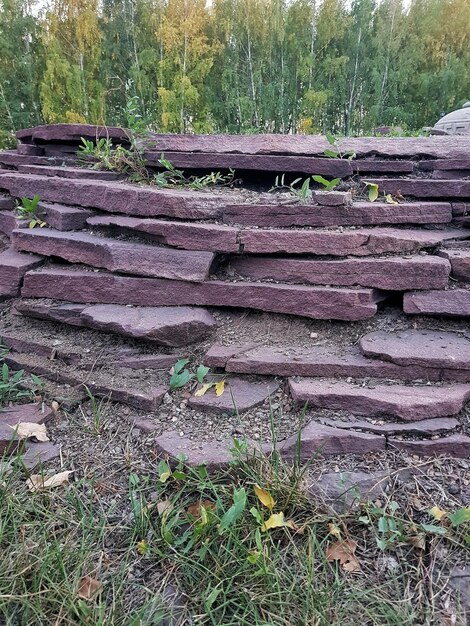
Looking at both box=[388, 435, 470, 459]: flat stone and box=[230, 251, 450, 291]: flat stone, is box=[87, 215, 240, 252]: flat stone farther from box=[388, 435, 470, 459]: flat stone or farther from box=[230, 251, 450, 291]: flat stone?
box=[388, 435, 470, 459]: flat stone

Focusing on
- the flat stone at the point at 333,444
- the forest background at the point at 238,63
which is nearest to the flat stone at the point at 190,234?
the flat stone at the point at 333,444

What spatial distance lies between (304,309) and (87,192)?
1.49 m

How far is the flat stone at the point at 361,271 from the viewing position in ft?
7.54

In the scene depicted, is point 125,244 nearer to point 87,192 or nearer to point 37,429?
point 87,192

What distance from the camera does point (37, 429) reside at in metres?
2.05

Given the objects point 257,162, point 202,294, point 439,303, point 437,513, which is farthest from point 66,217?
point 437,513

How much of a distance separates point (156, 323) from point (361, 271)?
1.02m

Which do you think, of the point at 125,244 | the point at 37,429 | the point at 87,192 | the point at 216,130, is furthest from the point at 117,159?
the point at 216,130

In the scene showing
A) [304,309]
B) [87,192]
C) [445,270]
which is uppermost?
→ [87,192]

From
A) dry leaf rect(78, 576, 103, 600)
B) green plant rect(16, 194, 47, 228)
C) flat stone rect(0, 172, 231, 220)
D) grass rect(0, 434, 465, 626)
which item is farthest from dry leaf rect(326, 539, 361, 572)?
green plant rect(16, 194, 47, 228)

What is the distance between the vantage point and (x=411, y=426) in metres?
1.90

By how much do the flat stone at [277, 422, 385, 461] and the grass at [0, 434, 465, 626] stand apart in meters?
0.08

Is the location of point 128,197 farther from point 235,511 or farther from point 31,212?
point 235,511

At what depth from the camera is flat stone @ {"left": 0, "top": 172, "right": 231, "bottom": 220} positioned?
2.60 m
